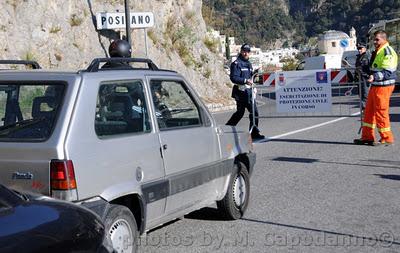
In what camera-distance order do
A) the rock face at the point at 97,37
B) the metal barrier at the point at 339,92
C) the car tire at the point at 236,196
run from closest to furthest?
1. the car tire at the point at 236,196
2. the metal barrier at the point at 339,92
3. the rock face at the point at 97,37

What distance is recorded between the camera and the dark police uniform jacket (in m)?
13.2

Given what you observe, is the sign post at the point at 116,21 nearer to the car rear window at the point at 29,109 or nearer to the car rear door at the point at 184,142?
the car rear door at the point at 184,142

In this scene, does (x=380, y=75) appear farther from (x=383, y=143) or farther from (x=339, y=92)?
(x=339, y=92)

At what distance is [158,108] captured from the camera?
18.8ft

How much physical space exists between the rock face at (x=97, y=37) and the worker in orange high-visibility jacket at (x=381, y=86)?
1231cm

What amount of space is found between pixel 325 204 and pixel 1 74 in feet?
13.4

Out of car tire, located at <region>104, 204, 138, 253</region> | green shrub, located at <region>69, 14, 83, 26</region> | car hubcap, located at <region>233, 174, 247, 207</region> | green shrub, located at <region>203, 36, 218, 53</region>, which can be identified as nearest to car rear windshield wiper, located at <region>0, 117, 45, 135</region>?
car tire, located at <region>104, 204, 138, 253</region>

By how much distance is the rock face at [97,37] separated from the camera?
21547mm

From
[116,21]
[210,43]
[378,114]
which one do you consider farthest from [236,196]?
[210,43]

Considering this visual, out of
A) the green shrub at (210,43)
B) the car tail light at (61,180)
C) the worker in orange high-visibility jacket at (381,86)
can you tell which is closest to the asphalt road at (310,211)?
the worker in orange high-visibility jacket at (381,86)

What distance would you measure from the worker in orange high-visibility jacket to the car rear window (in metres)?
7.88

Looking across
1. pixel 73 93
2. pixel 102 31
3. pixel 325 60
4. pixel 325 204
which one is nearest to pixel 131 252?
pixel 73 93

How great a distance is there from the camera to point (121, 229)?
4934mm

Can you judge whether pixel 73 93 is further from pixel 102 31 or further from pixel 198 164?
pixel 102 31
